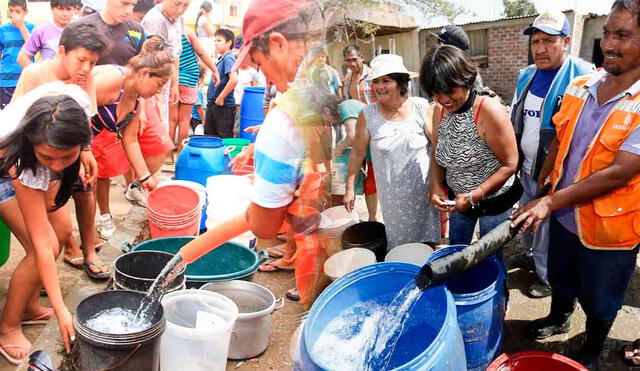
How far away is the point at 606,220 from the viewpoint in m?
2.43

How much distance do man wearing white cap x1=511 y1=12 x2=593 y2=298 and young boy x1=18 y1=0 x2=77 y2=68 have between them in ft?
10.9

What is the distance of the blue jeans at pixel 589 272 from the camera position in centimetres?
254

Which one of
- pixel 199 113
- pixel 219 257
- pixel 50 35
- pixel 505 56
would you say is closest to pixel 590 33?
pixel 505 56

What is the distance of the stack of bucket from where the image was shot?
3666mm

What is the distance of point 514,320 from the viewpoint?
3.35 metres

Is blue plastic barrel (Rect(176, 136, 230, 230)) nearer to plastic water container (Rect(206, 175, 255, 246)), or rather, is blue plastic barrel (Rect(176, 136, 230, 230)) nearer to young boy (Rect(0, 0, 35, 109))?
plastic water container (Rect(206, 175, 255, 246))

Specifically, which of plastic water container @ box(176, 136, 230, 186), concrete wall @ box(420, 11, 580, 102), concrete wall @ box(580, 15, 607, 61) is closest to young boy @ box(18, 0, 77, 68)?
plastic water container @ box(176, 136, 230, 186)

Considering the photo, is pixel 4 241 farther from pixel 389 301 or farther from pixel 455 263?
pixel 455 263

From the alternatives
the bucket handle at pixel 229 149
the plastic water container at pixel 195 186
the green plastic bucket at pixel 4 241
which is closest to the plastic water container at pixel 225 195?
the plastic water container at pixel 195 186

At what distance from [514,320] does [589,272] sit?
85 cm

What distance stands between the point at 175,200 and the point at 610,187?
2.86 metres

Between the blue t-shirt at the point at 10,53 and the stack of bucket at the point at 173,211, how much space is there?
2218 mm

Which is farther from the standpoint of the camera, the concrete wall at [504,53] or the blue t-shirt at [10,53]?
the concrete wall at [504,53]

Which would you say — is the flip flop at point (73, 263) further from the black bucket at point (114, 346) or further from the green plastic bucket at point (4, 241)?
the black bucket at point (114, 346)
